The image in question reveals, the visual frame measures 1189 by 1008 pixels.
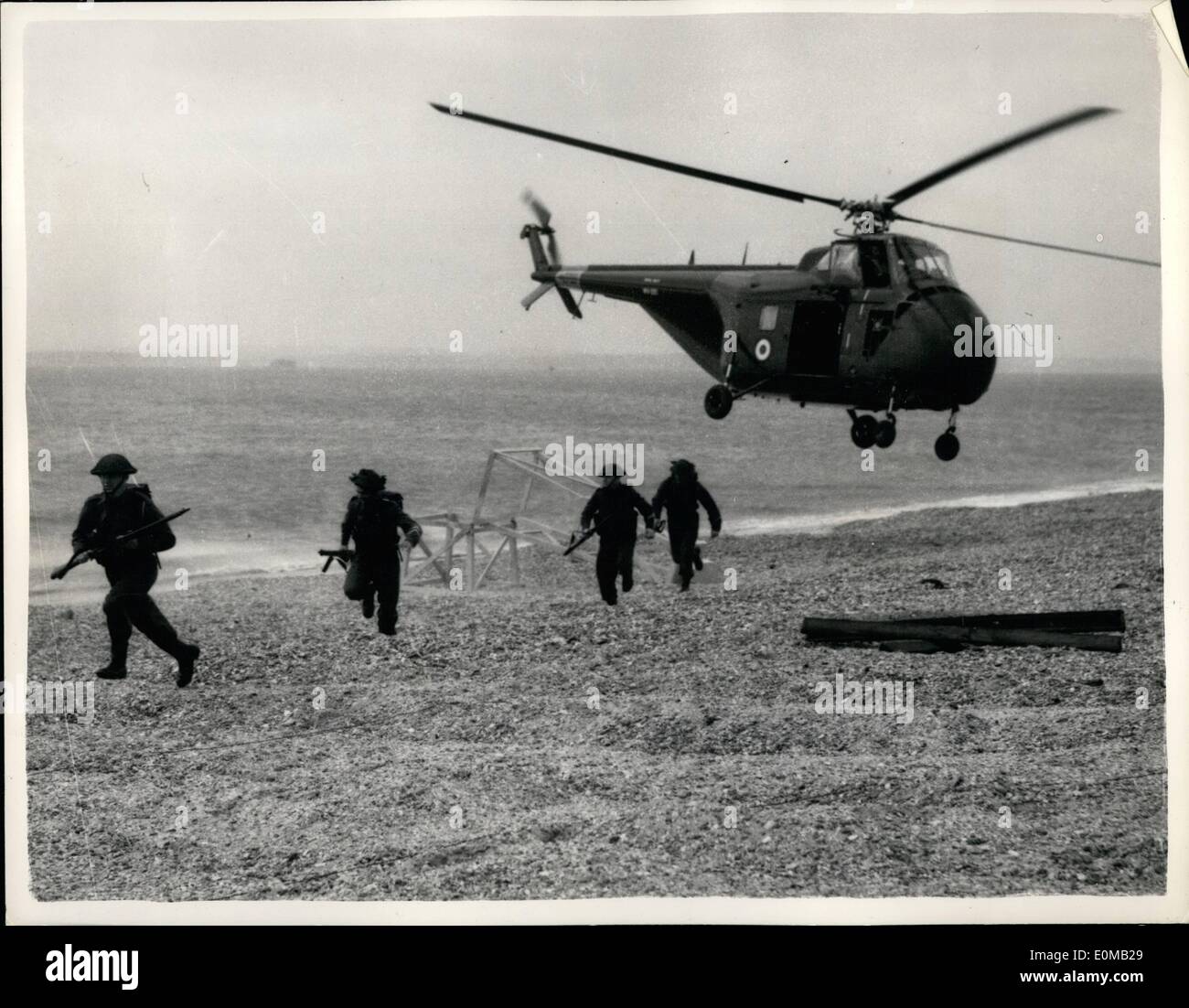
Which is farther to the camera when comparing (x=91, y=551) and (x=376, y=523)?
(x=376, y=523)

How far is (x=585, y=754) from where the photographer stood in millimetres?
8117

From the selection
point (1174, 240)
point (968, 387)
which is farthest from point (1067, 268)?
point (968, 387)

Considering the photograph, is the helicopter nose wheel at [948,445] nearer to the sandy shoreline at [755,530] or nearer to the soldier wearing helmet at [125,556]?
the sandy shoreline at [755,530]

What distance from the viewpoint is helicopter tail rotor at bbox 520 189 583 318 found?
27.7 feet

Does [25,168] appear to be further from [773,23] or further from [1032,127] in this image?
[1032,127]

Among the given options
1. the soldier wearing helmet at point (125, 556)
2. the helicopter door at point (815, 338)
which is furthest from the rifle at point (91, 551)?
the helicopter door at point (815, 338)

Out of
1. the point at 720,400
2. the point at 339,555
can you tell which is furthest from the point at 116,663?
the point at 720,400

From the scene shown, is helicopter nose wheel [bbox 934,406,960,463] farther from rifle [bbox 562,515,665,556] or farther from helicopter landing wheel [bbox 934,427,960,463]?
rifle [bbox 562,515,665,556]

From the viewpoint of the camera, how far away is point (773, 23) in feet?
26.5

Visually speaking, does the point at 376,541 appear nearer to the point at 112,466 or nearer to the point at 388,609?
the point at 388,609

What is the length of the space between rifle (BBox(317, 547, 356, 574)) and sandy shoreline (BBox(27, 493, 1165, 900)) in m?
0.38

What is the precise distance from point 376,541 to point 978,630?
13.8ft

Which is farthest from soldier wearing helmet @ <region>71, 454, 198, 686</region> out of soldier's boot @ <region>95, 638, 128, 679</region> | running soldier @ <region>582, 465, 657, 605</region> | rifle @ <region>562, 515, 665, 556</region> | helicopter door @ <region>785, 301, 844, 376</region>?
helicopter door @ <region>785, 301, 844, 376</region>

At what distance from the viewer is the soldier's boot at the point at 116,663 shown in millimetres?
8414
